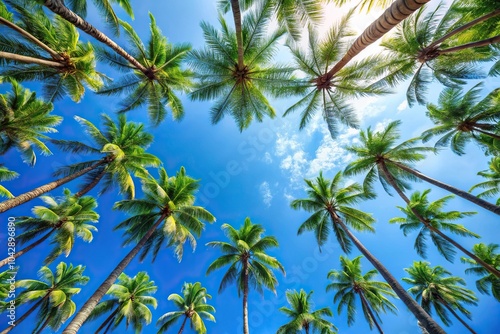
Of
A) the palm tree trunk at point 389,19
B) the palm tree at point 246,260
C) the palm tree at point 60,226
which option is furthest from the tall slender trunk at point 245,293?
the palm tree trunk at point 389,19

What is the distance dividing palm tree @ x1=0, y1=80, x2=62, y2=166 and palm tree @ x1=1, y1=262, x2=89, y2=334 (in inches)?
437

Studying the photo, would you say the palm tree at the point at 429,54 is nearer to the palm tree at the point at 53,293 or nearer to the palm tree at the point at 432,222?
the palm tree at the point at 432,222

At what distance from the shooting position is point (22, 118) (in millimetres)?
12906

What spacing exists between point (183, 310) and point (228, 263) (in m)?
8.91

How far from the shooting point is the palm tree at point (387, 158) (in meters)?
16.1

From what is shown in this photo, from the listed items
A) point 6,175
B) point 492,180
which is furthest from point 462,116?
point 6,175

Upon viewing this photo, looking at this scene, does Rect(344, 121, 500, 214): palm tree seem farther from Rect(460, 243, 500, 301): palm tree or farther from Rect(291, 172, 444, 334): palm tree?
Rect(460, 243, 500, 301): palm tree

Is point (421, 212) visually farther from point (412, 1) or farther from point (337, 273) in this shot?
point (412, 1)

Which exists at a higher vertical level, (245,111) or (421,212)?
(421,212)

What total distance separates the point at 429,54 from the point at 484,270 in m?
23.7

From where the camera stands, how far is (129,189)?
16.9 m

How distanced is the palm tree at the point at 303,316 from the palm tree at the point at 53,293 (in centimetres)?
2000

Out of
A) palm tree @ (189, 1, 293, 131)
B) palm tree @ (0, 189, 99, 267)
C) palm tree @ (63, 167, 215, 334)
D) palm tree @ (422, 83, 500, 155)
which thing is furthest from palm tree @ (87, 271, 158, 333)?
palm tree @ (422, 83, 500, 155)

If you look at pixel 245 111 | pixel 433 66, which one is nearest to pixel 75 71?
pixel 245 111
